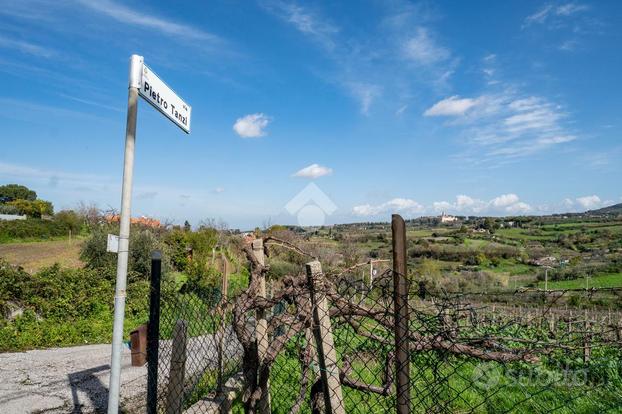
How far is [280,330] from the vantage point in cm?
305

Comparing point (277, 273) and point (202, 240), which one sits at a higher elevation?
point (202, 240)

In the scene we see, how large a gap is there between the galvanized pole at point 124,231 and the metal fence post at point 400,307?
5.82 ft

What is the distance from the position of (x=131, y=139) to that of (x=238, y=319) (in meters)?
1.41

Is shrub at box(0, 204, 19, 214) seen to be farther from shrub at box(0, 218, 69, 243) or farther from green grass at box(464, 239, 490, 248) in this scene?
green grass at box(464, 239, 490, 248)

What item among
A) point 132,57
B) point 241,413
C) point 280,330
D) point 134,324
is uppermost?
point 132,57

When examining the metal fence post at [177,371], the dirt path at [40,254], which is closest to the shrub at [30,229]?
the dirt path at [40,254]

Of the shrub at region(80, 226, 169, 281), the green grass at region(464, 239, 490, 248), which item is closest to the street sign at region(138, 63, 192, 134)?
the shrub at region(80, 226, 169, 281)

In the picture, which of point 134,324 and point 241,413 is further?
point 134,324

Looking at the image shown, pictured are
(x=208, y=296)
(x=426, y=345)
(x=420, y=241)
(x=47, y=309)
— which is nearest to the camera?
(x=426, y=345)

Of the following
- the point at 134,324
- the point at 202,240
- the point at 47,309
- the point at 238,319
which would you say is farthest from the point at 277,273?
the point at 238,319

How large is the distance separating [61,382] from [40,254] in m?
19.0

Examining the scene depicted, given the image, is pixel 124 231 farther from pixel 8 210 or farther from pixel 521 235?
pixel 521 235

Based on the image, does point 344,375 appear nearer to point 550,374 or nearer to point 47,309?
point 550,374

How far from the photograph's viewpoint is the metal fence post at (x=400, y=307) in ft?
6.80
